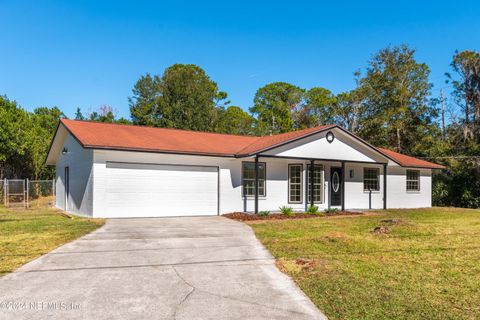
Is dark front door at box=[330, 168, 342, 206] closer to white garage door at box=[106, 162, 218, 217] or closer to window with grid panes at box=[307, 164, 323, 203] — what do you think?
window with grid panes at box=[307, 164, 323, 203]

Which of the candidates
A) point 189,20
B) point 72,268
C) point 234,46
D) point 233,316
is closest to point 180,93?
point 234,46

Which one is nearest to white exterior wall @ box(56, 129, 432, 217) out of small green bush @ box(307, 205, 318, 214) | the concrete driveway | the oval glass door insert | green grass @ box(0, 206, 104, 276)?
the oval glass door insert

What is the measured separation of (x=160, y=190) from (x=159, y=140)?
248 cm

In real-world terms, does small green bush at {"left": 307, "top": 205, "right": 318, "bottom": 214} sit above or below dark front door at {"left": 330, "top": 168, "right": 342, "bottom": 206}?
below

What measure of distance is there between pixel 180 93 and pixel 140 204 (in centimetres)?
2361

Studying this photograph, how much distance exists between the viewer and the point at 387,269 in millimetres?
6426

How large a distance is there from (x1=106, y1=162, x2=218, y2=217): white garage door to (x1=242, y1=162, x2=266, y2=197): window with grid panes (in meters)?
1.47

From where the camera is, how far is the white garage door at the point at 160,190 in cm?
1378

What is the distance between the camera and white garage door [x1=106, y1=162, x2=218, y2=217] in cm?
1378

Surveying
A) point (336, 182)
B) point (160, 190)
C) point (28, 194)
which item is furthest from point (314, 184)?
point (28, 194)

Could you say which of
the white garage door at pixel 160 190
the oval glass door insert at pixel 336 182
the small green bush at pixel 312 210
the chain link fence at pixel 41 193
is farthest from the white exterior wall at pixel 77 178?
the oval glass door insert at pixel 336 182

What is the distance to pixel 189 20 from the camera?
781 inches

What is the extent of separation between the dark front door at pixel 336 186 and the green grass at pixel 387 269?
7.29m

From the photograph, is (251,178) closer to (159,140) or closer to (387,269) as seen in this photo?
(159,140)
